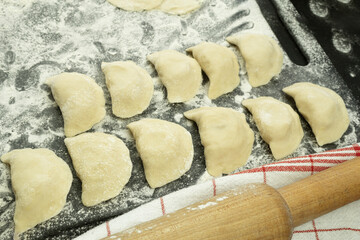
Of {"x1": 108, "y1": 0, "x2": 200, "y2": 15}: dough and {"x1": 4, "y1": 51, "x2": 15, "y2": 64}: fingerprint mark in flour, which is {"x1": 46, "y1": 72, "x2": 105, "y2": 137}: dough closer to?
{"x1": 4, "y1": 51, "x2": 15, "y2": 64}: fingerprint mark in flour

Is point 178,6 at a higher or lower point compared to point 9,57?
higher

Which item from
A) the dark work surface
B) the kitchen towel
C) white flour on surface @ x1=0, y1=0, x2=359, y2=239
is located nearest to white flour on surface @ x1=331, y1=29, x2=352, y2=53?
the dark work surface

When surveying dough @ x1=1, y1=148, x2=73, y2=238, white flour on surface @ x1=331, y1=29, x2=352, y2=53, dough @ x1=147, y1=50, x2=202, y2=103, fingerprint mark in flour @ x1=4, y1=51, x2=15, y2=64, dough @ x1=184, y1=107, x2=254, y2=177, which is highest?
white flour on surface @ x1=331, y1=29, x2=352, y2=53

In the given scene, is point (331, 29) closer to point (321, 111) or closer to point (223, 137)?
point (321, 111)

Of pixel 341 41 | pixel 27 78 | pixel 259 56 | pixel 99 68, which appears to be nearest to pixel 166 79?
pixel 99 68

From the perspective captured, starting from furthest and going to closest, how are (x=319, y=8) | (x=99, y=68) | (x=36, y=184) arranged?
(x=319, y=8)
(x=99, y=68)
(x=36, y=184)

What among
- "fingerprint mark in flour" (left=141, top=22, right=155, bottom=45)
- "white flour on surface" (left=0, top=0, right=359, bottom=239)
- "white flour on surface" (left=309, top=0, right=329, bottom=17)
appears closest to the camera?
"white flour on surface" (left=0, top=0, right=359, bottom=239)
